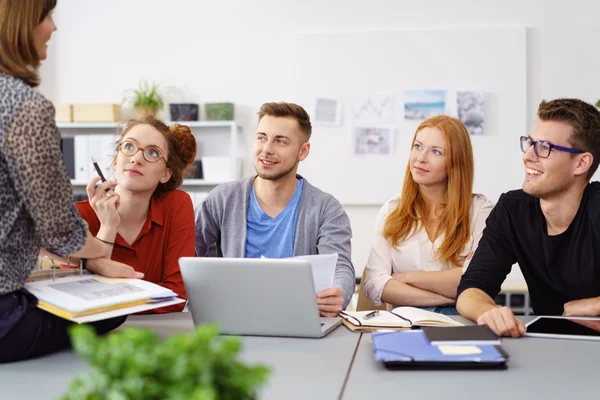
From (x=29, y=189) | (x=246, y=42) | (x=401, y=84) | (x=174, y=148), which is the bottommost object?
(x=29, y=189)

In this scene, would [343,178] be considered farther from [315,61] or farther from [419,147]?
Result: [419,147]

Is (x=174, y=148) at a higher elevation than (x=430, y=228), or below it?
higher

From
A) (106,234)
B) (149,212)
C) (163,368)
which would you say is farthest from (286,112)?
(163,368)

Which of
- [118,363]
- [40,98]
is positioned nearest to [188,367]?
[118,363]

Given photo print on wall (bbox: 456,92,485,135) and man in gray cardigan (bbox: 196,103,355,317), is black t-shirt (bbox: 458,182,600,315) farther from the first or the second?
photo print on wall (bbox: 456,92,485,135)

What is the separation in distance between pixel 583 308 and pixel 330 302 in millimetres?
715

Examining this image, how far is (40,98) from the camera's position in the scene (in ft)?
3.86

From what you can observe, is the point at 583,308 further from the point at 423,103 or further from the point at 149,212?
the point at 423,103

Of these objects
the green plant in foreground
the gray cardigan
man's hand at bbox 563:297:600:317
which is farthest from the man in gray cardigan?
the green plant in foreground

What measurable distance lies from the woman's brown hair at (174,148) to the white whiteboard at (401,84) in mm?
2215

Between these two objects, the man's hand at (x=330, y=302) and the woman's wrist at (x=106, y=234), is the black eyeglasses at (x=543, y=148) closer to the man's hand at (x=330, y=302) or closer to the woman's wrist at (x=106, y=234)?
the man's hand at (x=330, y=302)

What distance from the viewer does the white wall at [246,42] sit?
14.2 feet

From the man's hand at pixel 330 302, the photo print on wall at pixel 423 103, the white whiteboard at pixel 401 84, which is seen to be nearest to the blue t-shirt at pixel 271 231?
the man's hand at pixel 330 302

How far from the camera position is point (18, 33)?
1209 millimetres
